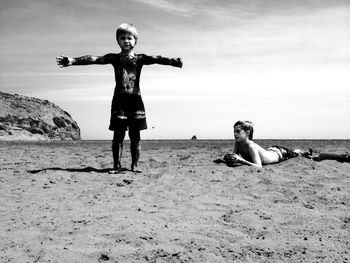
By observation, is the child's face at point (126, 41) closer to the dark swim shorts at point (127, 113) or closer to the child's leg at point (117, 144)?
the dark swim shorts at point (127, 113)

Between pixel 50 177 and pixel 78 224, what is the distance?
2.53 m

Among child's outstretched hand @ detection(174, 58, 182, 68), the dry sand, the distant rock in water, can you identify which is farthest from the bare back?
the distant rock in water

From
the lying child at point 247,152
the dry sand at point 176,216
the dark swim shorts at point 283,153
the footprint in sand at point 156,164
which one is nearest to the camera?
the dry sand at point 176,216

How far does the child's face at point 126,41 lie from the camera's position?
21.5 ft

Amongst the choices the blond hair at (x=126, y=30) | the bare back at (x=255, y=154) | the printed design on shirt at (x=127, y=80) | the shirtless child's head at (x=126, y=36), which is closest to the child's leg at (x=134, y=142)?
the printed design on shirt at (x=127, y=80)

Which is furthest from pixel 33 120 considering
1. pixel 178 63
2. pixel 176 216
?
pixel 176 216

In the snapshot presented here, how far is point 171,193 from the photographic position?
5.23m

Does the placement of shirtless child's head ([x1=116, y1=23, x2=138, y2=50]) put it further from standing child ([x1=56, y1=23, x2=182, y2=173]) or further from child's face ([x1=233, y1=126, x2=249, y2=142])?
child's face ([x1=233, y1=126, x2=249, y2=142])

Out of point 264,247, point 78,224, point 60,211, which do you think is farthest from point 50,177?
point 264,247

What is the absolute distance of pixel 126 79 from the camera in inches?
258

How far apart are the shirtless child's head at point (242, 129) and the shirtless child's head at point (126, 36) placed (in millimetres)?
2473

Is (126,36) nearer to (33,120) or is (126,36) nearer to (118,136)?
(118,136)

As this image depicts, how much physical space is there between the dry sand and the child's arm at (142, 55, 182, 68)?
182cm

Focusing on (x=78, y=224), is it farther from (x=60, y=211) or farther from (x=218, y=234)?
Answer: (x=218, y=234)
